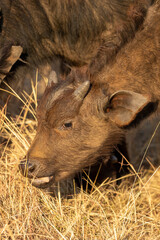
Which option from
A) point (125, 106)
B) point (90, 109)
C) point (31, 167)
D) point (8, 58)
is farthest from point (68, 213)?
point (8, 58)

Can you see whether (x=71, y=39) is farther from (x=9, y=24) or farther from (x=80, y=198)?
(x=80, y=198)

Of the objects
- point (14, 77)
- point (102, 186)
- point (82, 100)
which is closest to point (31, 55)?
point (14, 77)

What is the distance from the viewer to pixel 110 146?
441cm

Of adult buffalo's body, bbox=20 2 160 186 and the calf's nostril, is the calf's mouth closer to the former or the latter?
adult buffalo's body, bbox=20 2 160 186

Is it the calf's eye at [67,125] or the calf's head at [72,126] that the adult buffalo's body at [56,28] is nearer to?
the calf's head at [72,126]

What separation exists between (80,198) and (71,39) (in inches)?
73.8

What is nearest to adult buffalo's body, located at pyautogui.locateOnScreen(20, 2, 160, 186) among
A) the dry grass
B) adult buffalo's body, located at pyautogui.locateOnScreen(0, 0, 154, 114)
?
the dry grass

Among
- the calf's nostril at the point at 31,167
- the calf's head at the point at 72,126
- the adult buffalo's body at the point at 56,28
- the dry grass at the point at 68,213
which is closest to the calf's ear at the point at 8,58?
the adult buffalo's body at the point at 56,28

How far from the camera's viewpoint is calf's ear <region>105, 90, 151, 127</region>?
396 cm

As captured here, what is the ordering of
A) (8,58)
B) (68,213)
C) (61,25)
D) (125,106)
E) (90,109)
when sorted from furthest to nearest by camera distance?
(61,25)
(8,58)
(68,213)
(90,109)
(125,106)

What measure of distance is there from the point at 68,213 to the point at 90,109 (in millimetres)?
1137

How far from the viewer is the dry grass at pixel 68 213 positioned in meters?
4.05

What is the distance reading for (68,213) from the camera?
4562 millimetres

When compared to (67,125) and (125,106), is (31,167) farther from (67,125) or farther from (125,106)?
(125,106)
